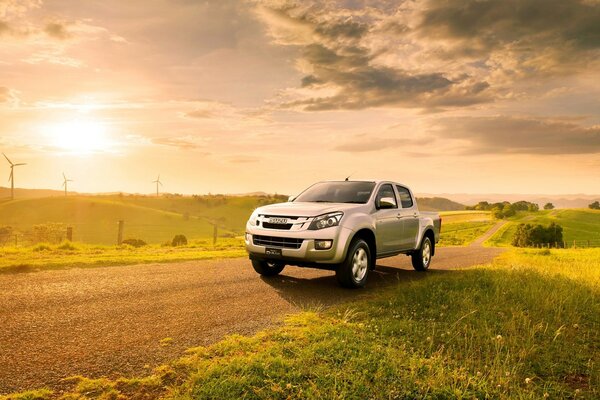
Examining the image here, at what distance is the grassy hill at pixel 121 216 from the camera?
91500 mm

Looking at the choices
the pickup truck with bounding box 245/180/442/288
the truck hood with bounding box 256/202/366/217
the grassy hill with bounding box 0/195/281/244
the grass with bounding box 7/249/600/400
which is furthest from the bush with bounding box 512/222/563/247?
the grass with bounding box 7/249/600/400

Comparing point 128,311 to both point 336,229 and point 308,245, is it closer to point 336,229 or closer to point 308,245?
point 308,245

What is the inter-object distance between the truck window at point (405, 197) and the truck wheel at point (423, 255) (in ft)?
3.74

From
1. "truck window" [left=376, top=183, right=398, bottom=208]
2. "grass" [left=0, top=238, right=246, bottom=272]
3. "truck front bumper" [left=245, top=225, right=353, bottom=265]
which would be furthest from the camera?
"grass" [left=0, top=238, right=246, bottom=272]

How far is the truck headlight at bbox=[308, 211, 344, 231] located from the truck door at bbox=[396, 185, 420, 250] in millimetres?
2546

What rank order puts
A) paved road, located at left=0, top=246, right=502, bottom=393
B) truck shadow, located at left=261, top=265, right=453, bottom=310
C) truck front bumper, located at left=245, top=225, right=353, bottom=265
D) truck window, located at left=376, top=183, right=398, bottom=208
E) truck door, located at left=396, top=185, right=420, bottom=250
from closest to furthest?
paved road, located at left=0, top=246, right=502, bottom=393, truck shadow, located at left=261, top=265, right=453, bottom=310, truck front bumper, located at left=245, top=225, right=353, bottom=265, truck window, located at left=376, top=183, right=398, bottom=208, truck door, located at left=396, top=185, right=420, bottom=250

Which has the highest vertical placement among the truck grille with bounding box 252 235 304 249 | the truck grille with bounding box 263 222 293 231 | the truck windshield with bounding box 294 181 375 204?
the truck windshield with bounding box 294 181 375 204

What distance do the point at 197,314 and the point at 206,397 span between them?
277 centimetres

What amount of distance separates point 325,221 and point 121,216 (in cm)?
10642

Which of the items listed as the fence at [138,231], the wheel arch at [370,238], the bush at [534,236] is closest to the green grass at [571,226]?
the bush at [534,236]

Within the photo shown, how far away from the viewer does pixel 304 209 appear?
26.4 feet

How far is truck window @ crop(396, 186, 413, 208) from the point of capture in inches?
411

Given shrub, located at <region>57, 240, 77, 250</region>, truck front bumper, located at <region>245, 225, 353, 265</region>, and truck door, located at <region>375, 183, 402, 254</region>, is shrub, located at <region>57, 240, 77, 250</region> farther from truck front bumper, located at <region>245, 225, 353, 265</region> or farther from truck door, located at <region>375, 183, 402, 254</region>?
truck door, located at <region>375, 183, 402, 254</region>

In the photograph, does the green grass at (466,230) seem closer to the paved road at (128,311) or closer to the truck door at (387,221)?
the truck door at (387,221)
